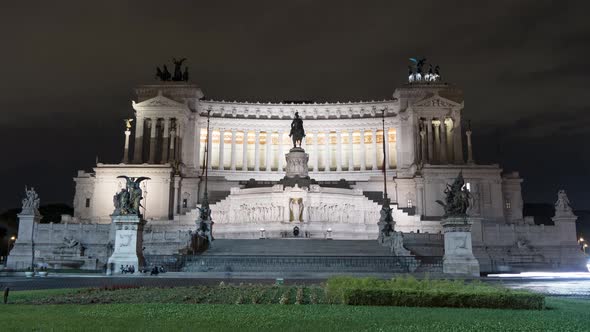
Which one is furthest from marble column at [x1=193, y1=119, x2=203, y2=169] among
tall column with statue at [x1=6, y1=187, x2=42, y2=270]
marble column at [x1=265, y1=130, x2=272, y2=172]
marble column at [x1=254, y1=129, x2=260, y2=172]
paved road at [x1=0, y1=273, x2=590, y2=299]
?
paved road at [x1=0, y1=273, x2=590, y2=299]

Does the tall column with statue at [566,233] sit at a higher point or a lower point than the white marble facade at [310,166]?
lower

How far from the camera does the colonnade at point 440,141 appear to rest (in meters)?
89.5

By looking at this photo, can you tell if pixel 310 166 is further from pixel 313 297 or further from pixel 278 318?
pixel 278 318

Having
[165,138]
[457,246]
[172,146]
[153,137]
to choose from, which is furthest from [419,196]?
[457,246]

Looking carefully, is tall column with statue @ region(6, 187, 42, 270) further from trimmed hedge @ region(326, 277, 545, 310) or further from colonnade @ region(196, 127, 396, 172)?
trimmed hedge @ region(326, 277, 545, 310)

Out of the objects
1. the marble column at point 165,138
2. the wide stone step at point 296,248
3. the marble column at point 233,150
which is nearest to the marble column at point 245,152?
the marble column at point 233,150

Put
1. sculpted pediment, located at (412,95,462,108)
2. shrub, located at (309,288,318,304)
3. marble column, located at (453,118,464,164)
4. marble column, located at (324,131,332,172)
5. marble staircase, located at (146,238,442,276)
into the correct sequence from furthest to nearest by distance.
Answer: marble column, located at (324,131,332,172), marble column, located at (453,118,464,164), sculpted pediment, located at (412,95,462,108), marble staircase, located at (146,238,442,276), shrub, located at (309,288,318,304)

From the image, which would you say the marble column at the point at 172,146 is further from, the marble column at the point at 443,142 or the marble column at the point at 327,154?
the marble column at the point at 443,142

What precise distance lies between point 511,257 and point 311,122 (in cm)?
5056

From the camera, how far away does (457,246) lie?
1299 inches

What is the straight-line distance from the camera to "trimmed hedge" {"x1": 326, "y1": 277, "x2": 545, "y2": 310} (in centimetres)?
1505

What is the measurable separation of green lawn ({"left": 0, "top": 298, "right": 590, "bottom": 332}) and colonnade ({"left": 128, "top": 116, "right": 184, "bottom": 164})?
7573 centimetres

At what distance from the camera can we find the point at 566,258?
53.7 m

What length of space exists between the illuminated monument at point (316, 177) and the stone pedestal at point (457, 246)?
1184 cm
